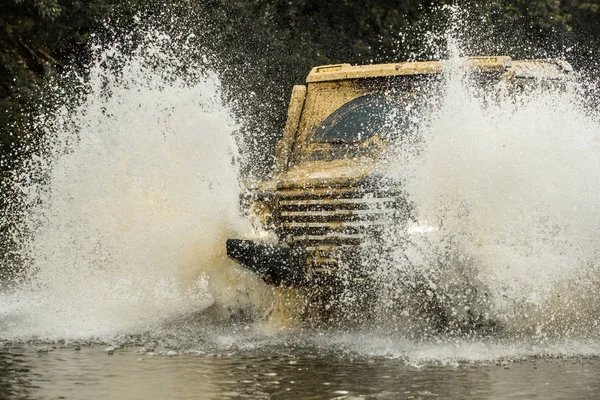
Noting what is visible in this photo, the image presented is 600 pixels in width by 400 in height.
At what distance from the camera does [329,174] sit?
11.2 meters

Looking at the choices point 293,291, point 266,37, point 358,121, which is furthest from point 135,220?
point 266,37

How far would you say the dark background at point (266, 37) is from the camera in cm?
2427

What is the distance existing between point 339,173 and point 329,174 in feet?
0.29

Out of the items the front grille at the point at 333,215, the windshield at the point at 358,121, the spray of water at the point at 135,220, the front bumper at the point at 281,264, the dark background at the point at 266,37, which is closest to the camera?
the front grille at the point at 333,215

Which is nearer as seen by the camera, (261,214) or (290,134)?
(261,214)

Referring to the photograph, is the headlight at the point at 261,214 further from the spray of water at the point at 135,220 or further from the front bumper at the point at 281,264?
the front bumper at the point at 281,264

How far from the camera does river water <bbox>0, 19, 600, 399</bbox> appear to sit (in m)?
8.92

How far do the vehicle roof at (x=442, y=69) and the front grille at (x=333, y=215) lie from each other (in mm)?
2120

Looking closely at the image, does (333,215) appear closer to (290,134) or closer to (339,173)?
(339,173)

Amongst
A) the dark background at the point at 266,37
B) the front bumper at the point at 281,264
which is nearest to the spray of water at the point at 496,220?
the front bumper at the point at 281,264

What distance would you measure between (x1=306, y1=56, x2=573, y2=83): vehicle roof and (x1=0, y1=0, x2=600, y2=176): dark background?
883cm

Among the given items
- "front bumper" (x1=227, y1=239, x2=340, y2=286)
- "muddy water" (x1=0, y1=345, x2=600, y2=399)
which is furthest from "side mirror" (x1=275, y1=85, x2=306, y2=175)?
"muddy water" (x1=0, y1=345, x2=600, y2=399)

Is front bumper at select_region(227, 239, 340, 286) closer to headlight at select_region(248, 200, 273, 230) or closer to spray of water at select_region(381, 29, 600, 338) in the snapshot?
headlight at select_region(248, 200, 273, 230)

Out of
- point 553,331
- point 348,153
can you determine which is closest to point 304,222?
point 348,153
